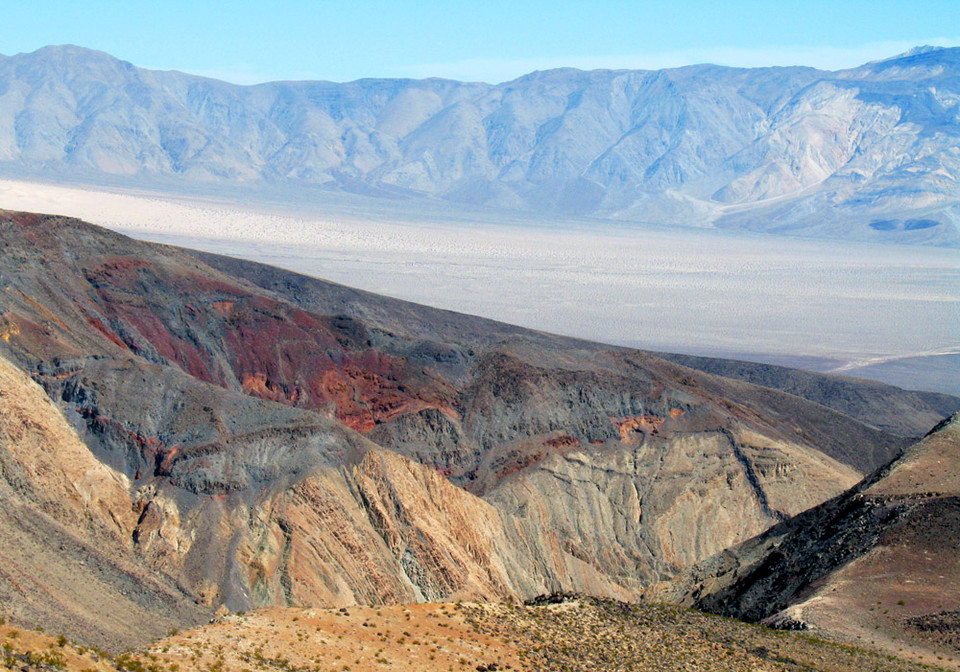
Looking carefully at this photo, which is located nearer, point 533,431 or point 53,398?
point 53,398

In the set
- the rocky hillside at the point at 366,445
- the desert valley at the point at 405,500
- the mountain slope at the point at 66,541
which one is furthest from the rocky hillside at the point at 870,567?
the mountain slope at the point at 66,541

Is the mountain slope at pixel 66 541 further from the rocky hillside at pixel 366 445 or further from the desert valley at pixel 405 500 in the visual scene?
the rocky hillside at pixel 366 445

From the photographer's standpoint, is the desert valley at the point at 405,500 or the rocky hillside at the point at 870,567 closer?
the desert valley at the point at 405,500

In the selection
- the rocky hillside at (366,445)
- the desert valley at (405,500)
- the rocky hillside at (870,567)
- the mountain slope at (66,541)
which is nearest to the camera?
the desert valley at (405,500)

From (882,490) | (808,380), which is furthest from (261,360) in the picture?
(808,380)

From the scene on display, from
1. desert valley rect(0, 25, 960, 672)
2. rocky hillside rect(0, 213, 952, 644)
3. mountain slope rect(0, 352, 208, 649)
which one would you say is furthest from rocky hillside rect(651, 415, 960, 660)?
mountain slope rect(0, 352, 208, 649)

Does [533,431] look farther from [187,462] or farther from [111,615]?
[111,615]
